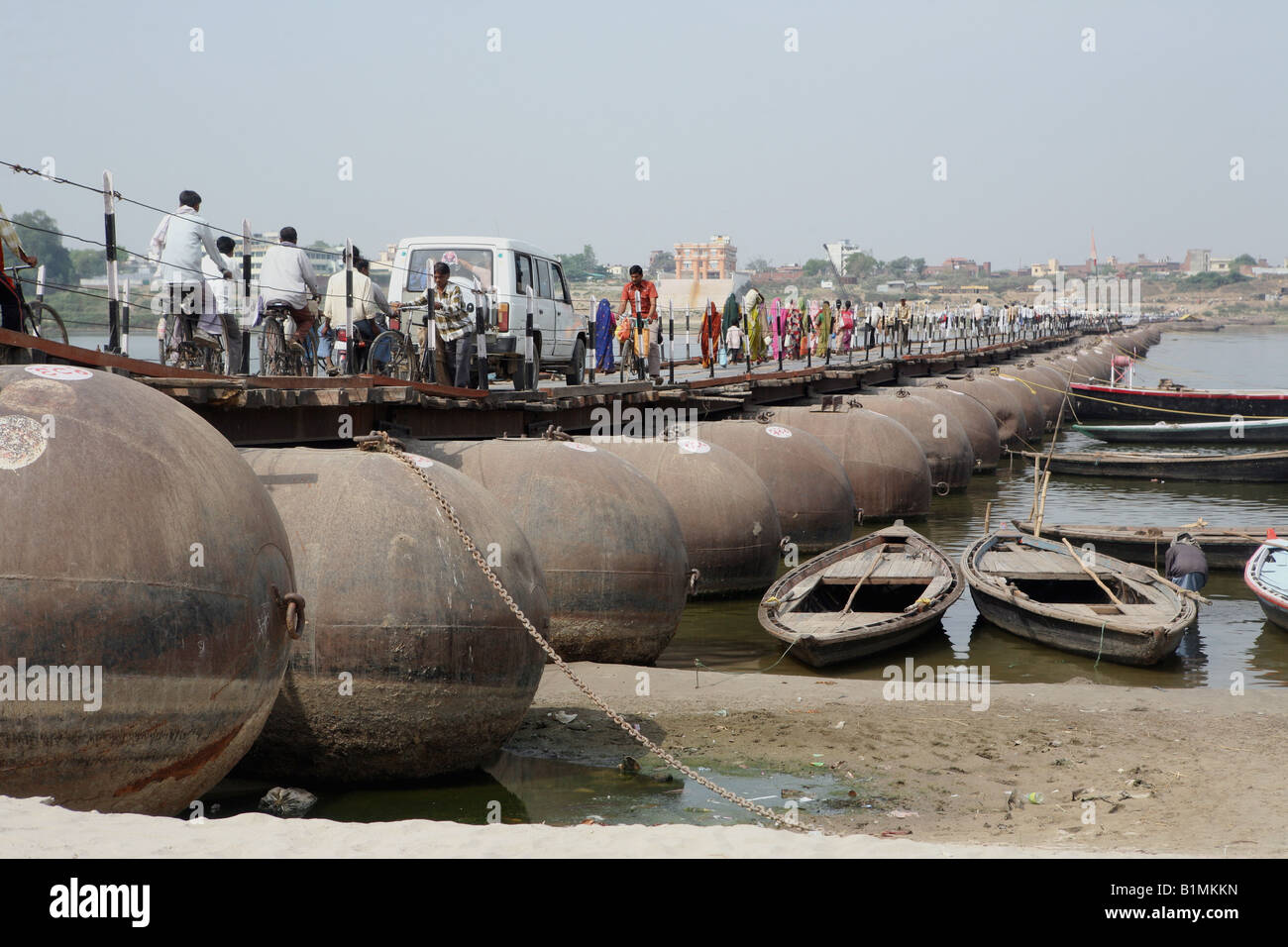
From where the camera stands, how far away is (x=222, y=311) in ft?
39.9

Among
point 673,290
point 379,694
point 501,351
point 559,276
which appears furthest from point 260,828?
point 673,290

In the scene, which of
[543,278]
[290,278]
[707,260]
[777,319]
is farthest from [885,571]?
[707,260]

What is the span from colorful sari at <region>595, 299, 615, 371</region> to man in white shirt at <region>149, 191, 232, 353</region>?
44.7 ft

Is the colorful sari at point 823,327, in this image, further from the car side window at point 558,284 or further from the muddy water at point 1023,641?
the car side window at point 558,284

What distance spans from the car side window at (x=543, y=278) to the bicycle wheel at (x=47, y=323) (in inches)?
380

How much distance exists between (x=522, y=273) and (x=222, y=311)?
25.8 feet

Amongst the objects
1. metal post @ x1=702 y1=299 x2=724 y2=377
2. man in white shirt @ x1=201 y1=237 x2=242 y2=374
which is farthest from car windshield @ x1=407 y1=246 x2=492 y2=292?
metal post @ x1=702 y1=299 x2=724 y2=377

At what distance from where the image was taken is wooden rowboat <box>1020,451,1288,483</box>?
32.8 metres

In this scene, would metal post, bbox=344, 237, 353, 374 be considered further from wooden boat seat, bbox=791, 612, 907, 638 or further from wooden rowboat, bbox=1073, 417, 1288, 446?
wooden rowboat, bbox=1073, 417, 1288, 446

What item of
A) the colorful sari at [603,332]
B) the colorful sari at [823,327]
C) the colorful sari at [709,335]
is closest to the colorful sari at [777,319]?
the colorful sari at [823,327]

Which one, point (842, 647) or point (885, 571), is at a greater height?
point (885, 571)

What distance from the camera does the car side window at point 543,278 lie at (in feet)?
66.4

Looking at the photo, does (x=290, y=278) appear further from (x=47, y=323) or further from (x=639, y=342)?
(x=639, y=342)

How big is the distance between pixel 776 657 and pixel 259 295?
22.5 feet
